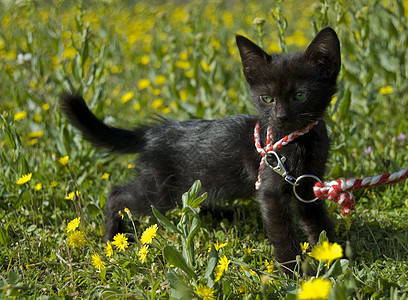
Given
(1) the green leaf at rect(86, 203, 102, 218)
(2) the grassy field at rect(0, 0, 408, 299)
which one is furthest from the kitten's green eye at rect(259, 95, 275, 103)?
(1) the green leaf at rect(86, 203, 102, 218)

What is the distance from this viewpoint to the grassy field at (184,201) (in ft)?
6.32

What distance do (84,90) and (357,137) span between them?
7.72 ft

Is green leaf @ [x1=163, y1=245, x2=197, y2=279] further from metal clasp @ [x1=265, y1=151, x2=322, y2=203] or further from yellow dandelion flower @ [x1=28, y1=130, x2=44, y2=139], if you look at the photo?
yellow dandelion flower @ [x1=28, y1=130, x2=44, y2=139]

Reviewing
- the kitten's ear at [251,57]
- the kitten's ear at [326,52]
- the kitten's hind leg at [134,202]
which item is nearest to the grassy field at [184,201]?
the kitten's hind leg at [134,202]

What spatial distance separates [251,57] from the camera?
7.64 ft

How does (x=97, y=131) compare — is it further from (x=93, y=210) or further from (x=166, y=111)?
(x=166, y=111)

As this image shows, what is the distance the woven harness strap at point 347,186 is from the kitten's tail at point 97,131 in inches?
48.8

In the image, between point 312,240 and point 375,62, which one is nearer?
point 312,240

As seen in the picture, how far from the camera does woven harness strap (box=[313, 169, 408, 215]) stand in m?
2.17

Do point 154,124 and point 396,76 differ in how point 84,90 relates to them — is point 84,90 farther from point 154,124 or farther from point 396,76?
point 396,76

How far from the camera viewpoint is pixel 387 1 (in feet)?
14.3

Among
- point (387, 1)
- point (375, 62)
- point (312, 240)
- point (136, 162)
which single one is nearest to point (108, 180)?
point (136, 162)

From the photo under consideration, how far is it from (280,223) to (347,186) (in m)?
0.42

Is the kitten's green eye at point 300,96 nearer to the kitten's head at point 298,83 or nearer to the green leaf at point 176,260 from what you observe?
the kitten's head at point 298,83
